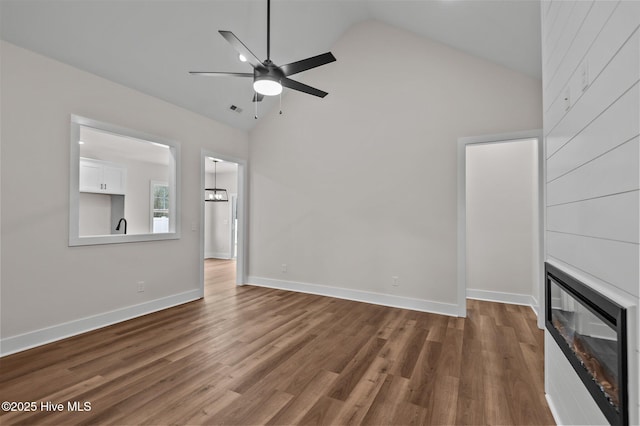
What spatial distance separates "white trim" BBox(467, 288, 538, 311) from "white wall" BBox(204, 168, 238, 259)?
666cm

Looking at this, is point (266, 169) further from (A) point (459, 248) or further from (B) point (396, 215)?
(A) point (459, 248)

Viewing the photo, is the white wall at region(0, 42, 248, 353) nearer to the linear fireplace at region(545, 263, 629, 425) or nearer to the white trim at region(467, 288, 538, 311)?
the linear fireplace at region(545, 263, 629, 425)

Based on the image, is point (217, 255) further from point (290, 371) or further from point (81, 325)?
point (290, 371)

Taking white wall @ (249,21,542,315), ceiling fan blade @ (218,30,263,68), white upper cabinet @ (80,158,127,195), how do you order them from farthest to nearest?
white upper cabinet @ (80,158,127,195), white wall @ (249,21,542,315), ceiling fan blade @ (218,30,263,68)

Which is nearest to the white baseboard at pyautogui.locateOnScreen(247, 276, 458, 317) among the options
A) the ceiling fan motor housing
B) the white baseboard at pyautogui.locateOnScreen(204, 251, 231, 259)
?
the ceiling fan motor housing

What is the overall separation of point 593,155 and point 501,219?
3.58 metres

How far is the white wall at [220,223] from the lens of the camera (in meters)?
9.10

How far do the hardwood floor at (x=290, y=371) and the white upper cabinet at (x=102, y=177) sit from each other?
3966mm

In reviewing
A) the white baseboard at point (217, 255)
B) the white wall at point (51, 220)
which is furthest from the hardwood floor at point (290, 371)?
the white baseboard at point (217, 255)

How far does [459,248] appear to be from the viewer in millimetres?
3828

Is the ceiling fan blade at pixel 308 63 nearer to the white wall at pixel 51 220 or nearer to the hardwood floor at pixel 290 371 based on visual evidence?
the white wall at pixel 51 220

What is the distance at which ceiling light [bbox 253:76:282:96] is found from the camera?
100 inches

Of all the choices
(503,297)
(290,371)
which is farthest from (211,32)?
(503,297)

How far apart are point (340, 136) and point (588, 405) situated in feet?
13.3
